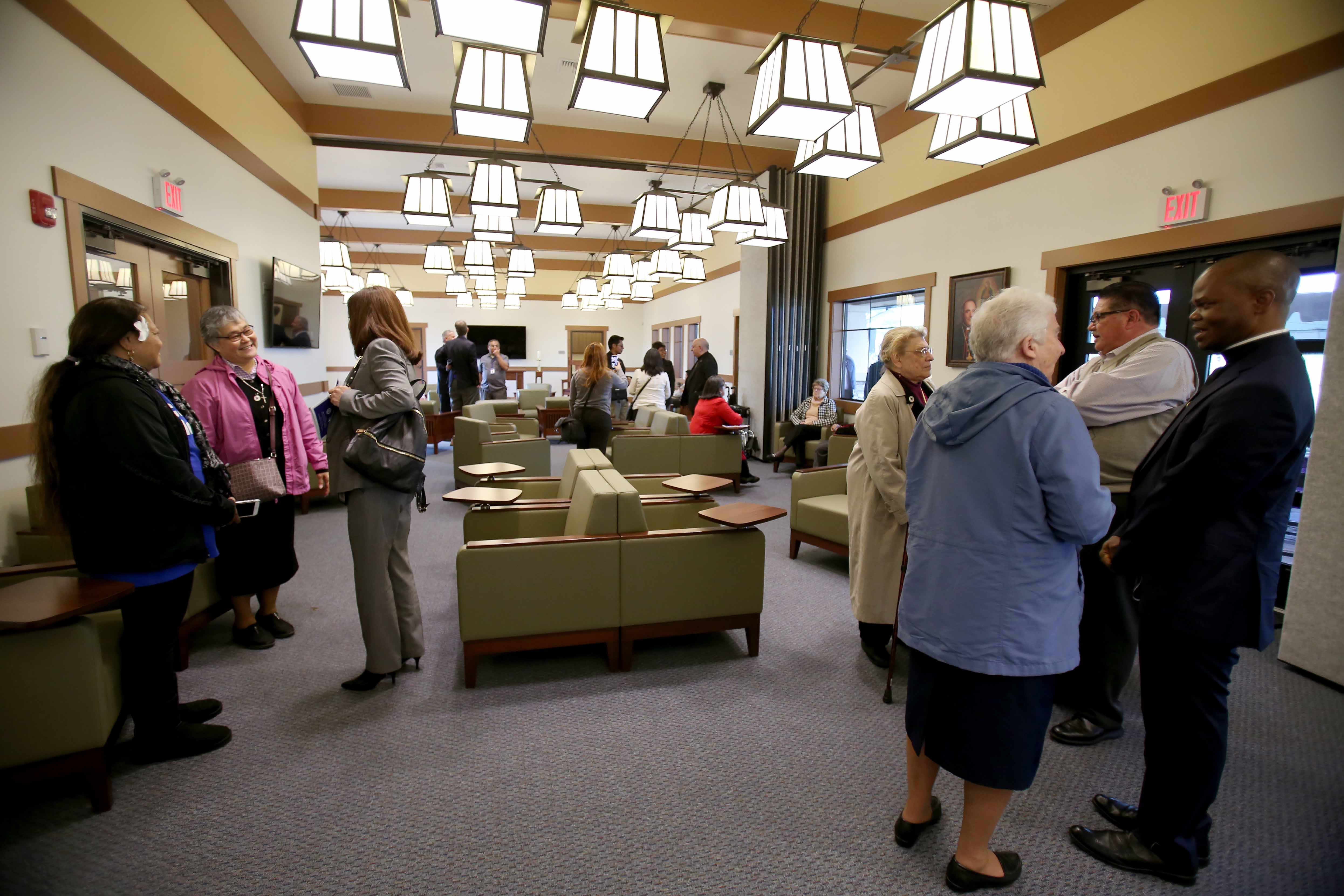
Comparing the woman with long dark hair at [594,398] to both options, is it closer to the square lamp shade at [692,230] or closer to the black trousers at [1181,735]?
the square lamp shade at [692,230]

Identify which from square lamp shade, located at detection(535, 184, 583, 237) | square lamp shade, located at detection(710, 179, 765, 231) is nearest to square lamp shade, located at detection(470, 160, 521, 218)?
square lamp shade, located at detection(535, 184, 583, 237)

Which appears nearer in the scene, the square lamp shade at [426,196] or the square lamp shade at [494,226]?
the square lamp shade at [426,196]

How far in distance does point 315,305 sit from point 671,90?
184 inches

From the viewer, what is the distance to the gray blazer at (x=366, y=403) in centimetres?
245

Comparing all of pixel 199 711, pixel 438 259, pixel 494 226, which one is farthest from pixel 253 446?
pixel 438 259

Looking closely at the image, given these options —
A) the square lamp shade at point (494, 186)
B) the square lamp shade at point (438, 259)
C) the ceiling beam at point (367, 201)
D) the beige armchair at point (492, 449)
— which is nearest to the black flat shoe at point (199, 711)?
the beige armchair at point (492, 449)

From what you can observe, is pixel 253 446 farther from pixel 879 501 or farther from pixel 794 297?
pixel 794 297

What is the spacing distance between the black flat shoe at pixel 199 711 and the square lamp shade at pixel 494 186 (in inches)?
148

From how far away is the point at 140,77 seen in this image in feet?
11.8

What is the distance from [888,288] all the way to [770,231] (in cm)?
201

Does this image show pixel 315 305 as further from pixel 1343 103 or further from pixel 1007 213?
pixel 1343 103

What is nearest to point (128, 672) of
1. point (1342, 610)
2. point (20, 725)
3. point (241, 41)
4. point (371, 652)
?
point (20, 725)

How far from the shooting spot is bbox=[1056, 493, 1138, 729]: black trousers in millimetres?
2445

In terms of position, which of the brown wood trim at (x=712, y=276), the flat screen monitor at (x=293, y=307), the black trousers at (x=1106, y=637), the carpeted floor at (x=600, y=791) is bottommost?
the carpeted floor at (x=600, y=791)
